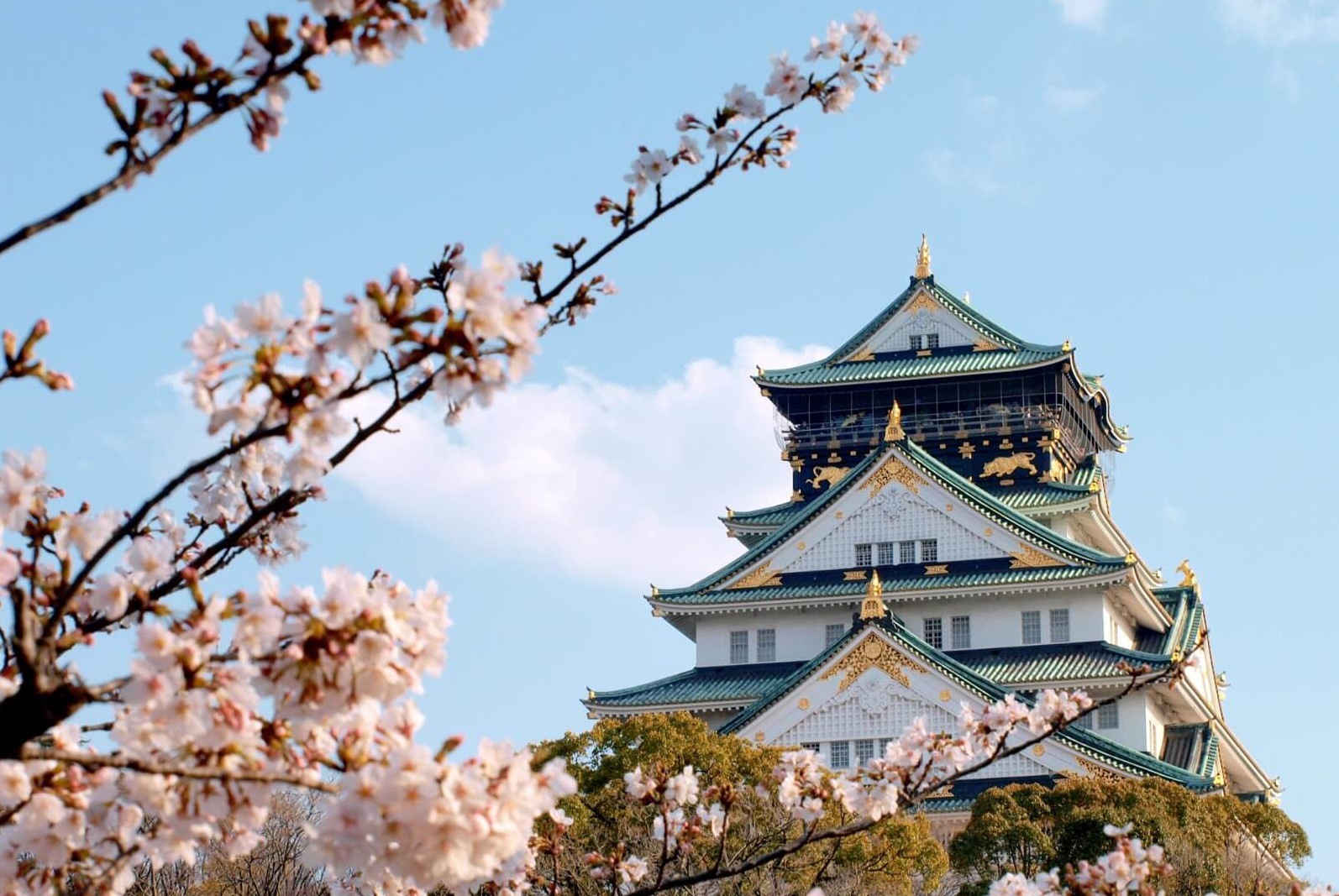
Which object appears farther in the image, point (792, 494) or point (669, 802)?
point (792, 494)

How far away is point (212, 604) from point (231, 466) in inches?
83.8

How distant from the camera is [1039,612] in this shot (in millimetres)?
46812

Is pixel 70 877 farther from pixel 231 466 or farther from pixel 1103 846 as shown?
pixel 1103 846

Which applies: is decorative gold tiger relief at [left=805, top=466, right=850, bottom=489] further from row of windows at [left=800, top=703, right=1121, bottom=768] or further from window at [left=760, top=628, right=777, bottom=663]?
row of windows at [left=800, top=703, right=1121, bottom=768]

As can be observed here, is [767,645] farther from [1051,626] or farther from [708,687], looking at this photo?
[1051,626]

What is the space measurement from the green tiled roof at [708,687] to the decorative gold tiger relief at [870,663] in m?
3.44

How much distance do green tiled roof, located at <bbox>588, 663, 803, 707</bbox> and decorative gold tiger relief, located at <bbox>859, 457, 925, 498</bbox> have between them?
16.4 feet

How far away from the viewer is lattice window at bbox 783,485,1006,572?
47.8 m

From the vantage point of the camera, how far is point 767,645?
48500mm

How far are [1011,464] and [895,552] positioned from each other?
570cm

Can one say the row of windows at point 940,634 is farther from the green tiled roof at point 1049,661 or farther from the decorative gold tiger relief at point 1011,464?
the decorative gold tiger relief at point 1011,464

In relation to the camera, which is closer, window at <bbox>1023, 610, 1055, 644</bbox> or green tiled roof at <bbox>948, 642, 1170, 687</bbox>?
green tiled roof at <bbox>948, 642, 1170, 687</bbox>

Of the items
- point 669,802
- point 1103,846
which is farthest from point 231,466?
point 1103,846

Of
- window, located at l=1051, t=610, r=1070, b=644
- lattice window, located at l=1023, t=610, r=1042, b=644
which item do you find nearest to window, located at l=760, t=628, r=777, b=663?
lattice window, located at l=1023, t=610, r=1042, b=644
